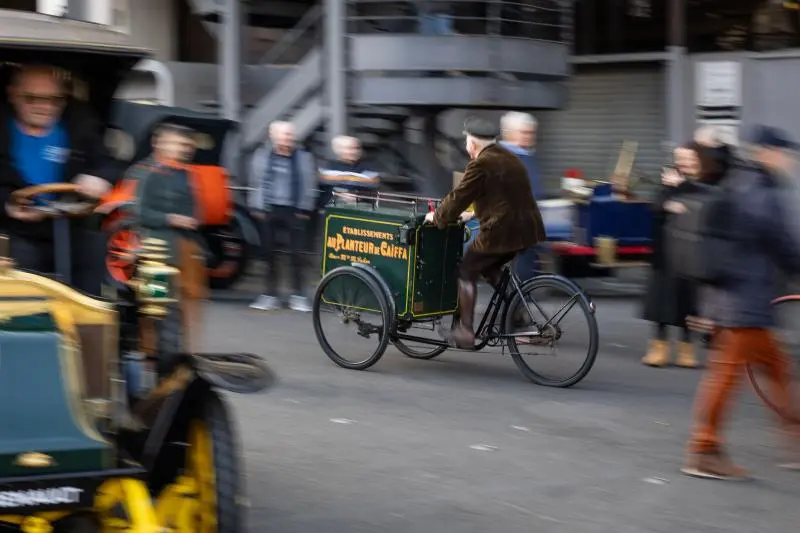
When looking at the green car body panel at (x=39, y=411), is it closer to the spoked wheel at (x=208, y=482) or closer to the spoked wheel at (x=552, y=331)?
the spoked wheel at (x=208, y=482)

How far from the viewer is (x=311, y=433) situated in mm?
7664

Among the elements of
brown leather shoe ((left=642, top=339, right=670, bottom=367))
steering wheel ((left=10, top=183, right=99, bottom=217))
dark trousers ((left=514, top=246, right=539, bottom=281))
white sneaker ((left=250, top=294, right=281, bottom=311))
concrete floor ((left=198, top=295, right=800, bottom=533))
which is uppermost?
steering wheel ((left=10, top=183, right=99, bottom=217))

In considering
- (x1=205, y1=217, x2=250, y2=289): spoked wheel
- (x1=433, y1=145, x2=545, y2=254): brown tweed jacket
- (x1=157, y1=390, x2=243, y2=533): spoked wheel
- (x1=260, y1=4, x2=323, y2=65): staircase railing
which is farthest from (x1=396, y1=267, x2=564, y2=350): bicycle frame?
(x1=260, y1=4, x2=323, y2=65): staircase railing

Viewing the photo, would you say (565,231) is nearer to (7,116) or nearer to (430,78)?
(430,78)

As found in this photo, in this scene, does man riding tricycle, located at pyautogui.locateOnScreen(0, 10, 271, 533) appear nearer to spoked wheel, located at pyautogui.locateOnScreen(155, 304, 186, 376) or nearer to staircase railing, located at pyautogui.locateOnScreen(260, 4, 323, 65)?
spoked wheel, located at pyautogui.locateOnScreen(155, 304, 186, 376)

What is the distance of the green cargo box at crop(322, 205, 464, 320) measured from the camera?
30.0 feet

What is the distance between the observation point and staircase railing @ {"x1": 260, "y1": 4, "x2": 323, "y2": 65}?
57.7ft

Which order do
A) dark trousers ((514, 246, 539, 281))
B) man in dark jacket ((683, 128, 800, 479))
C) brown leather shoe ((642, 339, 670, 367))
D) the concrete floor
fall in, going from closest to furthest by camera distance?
the concrete floor, man in dark jacket ((683, 128, 800, 479)), brown leather shoe ((642, 339, 670, 367)), dark trousers ((514, 246, 539, 281))

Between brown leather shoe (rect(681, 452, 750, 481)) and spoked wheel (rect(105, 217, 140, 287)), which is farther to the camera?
brown leather shoe (rect(681, 452, 750, 481))

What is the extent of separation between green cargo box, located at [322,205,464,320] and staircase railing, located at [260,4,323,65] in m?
8.52

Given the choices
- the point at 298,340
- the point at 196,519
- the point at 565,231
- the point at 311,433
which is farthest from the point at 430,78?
the point at 196,519

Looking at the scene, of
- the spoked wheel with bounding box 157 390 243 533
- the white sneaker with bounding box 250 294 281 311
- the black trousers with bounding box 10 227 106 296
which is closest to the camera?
the spoked wheel with bounding box 157 390 243 533

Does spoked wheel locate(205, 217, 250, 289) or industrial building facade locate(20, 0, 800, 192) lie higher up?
industrial building facade locate(20, 0, 800, 192)

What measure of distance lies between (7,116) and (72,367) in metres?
1.67
